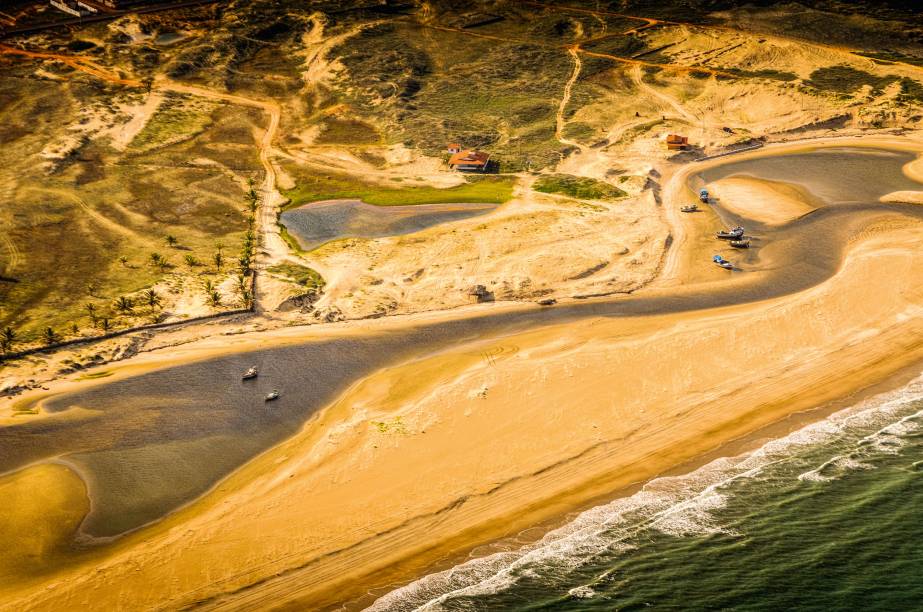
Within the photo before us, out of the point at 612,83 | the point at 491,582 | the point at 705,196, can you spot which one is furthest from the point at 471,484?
the point at 612,83

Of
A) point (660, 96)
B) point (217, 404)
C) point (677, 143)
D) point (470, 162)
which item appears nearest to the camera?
point (217, 404)

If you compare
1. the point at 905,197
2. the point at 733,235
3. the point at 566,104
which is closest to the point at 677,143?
the point at 566,104

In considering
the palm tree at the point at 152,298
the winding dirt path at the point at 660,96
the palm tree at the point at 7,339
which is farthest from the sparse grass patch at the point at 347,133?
the palm tree at the point at 7,339

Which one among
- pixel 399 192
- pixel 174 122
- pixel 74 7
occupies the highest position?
pixel 74 7

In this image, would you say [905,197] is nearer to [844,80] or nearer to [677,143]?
[677,143]

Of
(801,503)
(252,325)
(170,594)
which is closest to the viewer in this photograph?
(170,594)

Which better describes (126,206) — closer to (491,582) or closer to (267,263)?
(267,263)

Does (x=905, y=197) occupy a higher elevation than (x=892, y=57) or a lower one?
lower

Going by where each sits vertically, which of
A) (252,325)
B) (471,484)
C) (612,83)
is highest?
(612,83)
